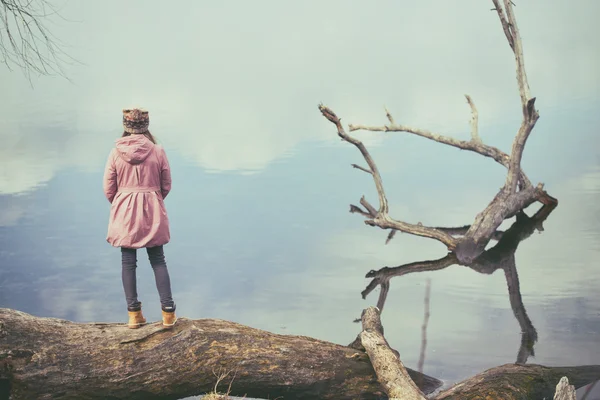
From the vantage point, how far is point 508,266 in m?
11.4

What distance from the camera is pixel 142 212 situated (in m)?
5.96

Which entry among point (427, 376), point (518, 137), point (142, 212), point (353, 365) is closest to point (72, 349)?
point (142, 212)

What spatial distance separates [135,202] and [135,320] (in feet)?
2.97

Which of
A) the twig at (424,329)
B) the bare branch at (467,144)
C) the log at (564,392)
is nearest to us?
the log at (564,392)

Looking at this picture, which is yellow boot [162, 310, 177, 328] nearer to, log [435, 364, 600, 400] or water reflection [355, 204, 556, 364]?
log [435, 364, 600, 400]

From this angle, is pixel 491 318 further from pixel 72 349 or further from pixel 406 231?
pixel 72 349

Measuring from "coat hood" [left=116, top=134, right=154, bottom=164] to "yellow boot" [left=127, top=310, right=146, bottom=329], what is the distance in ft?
3.64

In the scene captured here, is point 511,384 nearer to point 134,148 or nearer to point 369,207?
point 134,148

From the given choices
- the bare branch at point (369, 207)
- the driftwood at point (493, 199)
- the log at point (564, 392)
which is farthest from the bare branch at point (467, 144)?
the log at point (564, 392)

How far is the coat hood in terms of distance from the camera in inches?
234

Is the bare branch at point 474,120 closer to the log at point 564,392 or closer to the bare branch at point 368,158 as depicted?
the bare branch at point 368,158

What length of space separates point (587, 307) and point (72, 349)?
593 centimetres

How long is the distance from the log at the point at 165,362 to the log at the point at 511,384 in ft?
2.03

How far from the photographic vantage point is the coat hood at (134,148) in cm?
595
